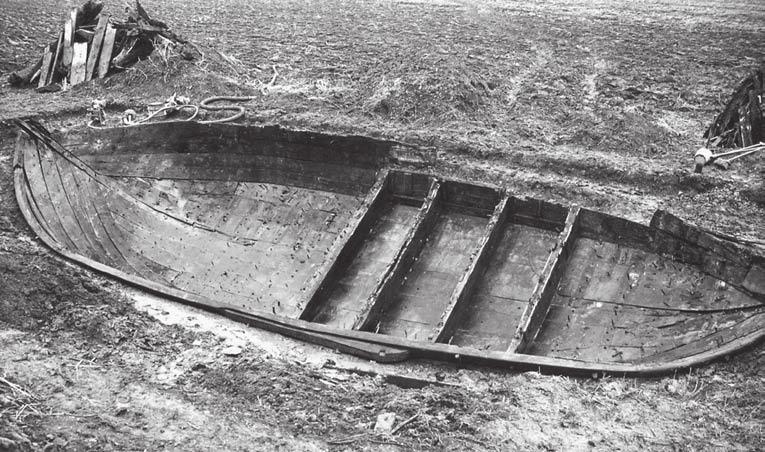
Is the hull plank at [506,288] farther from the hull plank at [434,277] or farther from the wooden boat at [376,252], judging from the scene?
the hull plank at [434,277]

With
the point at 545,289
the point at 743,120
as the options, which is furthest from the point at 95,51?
the point at 743,120

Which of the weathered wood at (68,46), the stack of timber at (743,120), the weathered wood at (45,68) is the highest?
the stack of timber at (743,120)

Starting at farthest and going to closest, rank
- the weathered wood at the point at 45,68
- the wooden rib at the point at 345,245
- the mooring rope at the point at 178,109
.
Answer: the weathered wood at the point at 45,68, the mooring rope at the point at 178,109, the wooden rib at the point at 345,245

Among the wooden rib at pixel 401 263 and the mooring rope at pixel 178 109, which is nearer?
the wooden rib at pixel 401 263

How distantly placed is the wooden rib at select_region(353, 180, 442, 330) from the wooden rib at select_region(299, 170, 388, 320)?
0.55 meters

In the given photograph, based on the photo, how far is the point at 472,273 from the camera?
766cm

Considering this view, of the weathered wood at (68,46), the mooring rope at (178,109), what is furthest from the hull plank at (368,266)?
the weathered wood at (68,46)

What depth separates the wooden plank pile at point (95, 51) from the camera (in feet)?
40.7

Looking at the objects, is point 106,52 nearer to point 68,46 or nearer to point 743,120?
point 68,46

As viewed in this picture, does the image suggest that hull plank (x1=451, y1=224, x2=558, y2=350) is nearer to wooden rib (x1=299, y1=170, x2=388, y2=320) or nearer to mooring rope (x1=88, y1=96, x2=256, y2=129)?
wooden rib (x1=299, y1=170, x2=388, y2=320)

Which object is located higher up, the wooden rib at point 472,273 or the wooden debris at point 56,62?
the wooden rib at point 472,273

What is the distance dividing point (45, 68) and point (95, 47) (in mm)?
852

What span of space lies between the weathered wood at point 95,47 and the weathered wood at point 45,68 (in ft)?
2.07

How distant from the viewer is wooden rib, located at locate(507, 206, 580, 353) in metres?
6.89
